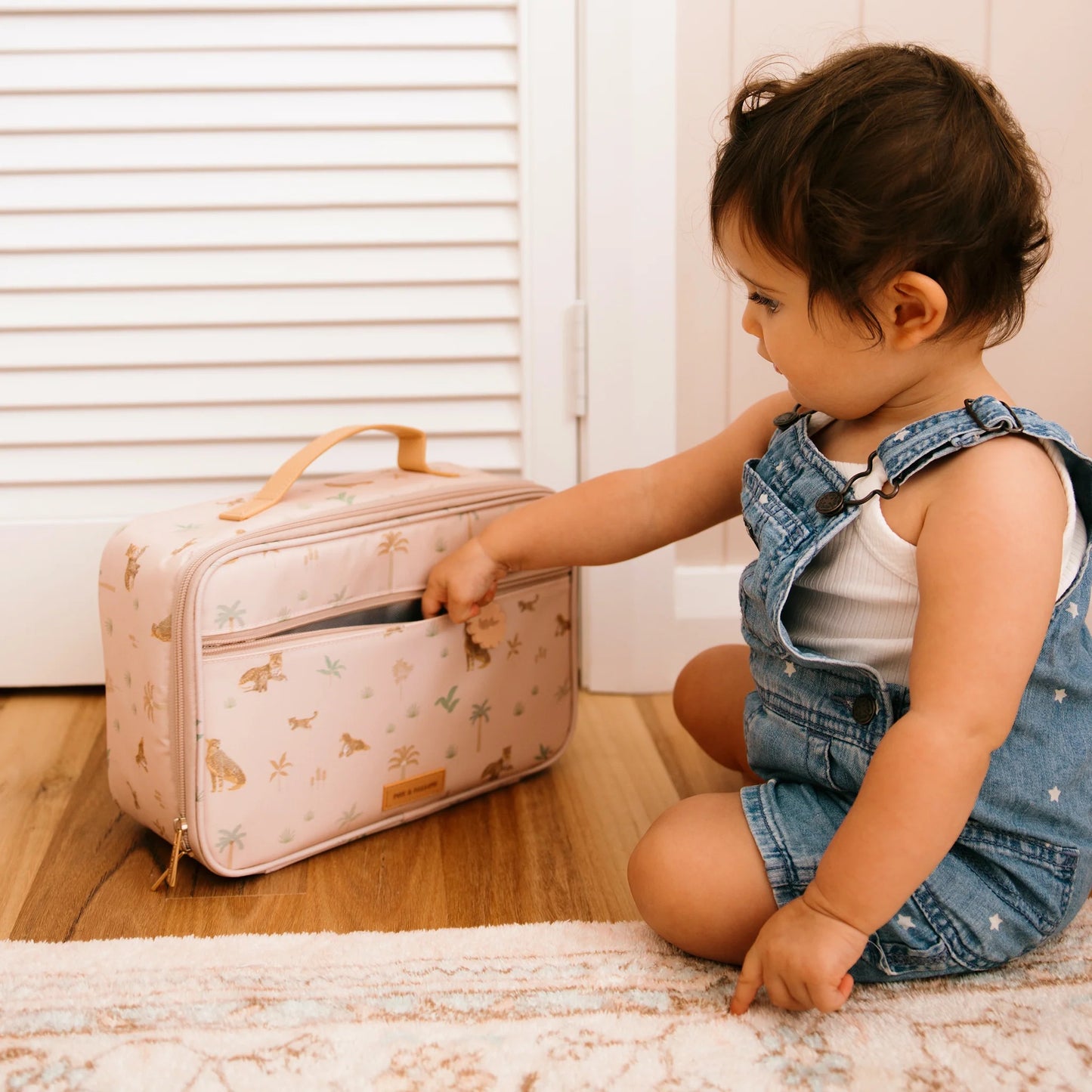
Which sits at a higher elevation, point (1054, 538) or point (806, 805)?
point (1054, 538)

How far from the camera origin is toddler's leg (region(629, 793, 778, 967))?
30.0 inches

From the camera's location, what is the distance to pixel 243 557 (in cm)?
85

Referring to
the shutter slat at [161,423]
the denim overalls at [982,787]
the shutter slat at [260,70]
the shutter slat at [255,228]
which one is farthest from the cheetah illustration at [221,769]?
the shutter slat at [260,70]

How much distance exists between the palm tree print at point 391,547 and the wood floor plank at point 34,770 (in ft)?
1.15

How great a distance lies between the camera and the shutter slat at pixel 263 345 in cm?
120

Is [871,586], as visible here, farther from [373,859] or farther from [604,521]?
[373,859]

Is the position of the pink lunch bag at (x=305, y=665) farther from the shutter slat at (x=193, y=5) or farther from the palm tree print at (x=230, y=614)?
the shutter slat at (x=193, y=5)

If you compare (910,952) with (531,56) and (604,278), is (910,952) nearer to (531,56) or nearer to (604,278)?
(604,278)

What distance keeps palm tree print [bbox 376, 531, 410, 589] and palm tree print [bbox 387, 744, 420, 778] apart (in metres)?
0.13

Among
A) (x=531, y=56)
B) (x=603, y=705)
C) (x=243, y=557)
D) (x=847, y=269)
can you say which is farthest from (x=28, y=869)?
(x=531, y=56)

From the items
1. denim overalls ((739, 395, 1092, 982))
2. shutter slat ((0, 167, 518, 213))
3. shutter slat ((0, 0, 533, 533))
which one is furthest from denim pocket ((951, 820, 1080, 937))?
shutter slat ((0, 167, 518, 213))

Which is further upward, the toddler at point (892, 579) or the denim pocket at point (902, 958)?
the toddler at point (892, 579)

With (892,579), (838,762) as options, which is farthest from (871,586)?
(838,762)

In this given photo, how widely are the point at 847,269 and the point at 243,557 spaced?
456mm
